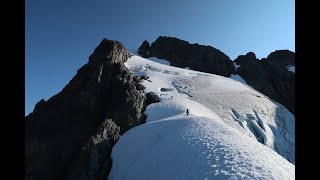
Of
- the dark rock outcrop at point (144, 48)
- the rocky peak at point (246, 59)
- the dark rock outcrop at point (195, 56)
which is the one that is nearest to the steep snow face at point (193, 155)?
the dark rock outcrop at point (195, 56)

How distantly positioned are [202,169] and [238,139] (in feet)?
16.8

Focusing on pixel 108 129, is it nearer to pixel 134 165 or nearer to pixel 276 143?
pixel 134 165

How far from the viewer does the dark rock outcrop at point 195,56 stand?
281 feet

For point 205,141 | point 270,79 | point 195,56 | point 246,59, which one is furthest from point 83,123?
point 246,59

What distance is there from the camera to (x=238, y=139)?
19.9m

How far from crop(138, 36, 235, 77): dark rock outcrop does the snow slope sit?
103 feet

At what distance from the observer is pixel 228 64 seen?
8681cm

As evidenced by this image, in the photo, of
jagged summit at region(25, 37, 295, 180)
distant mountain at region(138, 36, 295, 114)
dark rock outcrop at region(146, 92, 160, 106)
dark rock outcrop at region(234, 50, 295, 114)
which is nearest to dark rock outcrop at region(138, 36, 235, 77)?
distant mountain at region(138, 36, 295, 114)

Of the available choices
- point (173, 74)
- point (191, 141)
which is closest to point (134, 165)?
point (191, 141)

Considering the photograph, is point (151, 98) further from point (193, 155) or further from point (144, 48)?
point (144, 48)

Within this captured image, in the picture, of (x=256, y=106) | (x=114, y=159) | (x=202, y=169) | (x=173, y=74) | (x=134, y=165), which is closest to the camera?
(x=202, y=169)

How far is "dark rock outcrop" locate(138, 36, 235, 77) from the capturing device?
281 feet

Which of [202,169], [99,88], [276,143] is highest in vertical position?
[99,88]

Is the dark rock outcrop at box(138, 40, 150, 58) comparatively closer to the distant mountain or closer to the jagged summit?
the distant mountain
